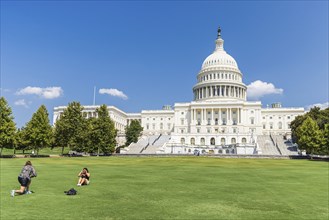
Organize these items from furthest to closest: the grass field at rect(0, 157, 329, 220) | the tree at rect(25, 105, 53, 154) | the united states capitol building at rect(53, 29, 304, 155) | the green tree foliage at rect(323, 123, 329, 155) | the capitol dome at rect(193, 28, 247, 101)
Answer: the capitol dome at rect(193, 28, 247, 101)
the united states capitol building at rect(53, 29, 304, 155)
the green tree foliage at rect(323, 123, 329, 155)
the tree at rect(25, 105, 53, 154)
the grass field at rect(0, 157, 329, 220)

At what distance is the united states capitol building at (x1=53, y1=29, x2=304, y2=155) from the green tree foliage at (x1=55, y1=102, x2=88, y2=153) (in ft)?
82.3

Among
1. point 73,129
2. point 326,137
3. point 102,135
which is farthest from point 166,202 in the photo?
point 73,129

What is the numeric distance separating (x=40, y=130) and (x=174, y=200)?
62115mm

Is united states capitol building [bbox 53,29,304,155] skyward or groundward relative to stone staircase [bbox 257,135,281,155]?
skyward

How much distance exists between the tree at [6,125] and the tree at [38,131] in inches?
158

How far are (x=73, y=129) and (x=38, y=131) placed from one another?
1147cm

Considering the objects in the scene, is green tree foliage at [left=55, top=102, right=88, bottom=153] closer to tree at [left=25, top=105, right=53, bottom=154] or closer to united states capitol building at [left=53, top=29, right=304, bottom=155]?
tree at [left=25, top=105, right=53, bottom=154]

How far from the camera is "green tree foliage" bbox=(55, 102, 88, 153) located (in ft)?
257

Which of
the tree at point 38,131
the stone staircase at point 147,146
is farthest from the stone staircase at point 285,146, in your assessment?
the tree at point 38,131

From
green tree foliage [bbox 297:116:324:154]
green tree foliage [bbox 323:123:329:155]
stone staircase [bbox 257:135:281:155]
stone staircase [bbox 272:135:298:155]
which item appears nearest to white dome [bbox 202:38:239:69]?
stone staircase [bbox 257:135:281:155]

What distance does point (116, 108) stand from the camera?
169375 mm

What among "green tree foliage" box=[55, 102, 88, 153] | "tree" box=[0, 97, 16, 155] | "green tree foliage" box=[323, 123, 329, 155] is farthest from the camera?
"green tree foliage" box=[55, 102, 88, 153]

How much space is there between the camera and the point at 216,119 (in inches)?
5591

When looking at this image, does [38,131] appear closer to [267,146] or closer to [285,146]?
[267,146]
